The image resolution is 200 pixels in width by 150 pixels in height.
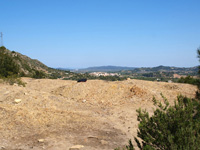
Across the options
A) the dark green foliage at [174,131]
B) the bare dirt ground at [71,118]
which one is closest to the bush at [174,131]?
the dark green foliage at [174,131]

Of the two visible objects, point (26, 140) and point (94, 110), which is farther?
point (94, 110)

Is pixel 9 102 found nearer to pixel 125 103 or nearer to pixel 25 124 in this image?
pixel 25 124

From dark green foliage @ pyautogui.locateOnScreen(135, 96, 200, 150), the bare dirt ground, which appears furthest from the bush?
the bare dirt ground

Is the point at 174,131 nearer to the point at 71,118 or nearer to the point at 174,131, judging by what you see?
the point at 174,131

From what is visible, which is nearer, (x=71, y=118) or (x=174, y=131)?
(x=174, y=131)

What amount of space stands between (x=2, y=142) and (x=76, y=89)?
13.5 meters

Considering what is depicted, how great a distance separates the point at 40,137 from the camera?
9.81 meters

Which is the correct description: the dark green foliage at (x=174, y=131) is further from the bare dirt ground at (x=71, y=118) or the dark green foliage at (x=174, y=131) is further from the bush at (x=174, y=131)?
the bare dirt ground at (x=71, y=118)

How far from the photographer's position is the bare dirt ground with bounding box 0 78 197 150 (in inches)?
372

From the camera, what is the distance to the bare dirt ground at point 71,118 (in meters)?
9.44

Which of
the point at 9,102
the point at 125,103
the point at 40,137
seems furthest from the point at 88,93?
the point at 40,137

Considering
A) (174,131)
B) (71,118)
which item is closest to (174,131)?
(174,131)

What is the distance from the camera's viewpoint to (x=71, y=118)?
13.0 m

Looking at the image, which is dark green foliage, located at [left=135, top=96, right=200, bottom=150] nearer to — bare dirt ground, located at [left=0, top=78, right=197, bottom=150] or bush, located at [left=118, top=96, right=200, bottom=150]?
bush, located at [left=118, top=96, right=200, bottom=150]
